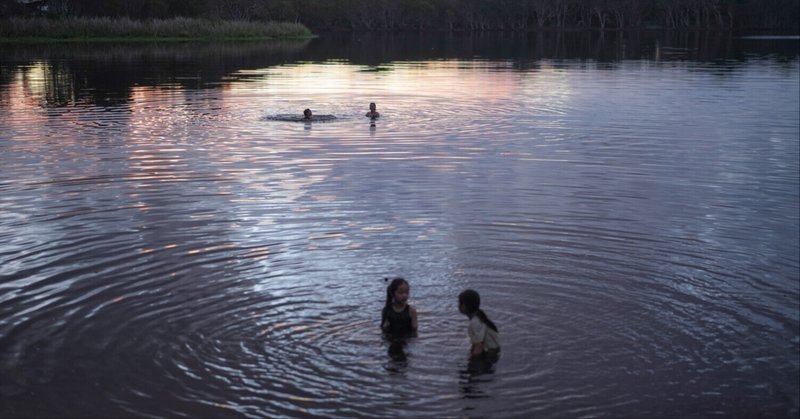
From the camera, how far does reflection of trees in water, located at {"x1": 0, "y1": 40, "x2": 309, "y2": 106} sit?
153ft

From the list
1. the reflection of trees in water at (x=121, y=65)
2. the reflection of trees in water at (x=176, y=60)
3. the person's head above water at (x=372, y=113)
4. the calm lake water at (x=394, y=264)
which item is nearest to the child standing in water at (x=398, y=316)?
the calm lake water at (x=394, y=264)

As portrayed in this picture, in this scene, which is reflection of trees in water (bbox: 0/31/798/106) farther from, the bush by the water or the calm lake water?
the calm lake water

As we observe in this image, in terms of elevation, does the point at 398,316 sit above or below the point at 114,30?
below

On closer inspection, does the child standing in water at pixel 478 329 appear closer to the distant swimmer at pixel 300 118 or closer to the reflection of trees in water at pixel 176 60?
the distant swimmer at pixel 300 118

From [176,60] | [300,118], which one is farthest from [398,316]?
[176,60]

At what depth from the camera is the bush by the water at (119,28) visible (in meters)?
99.6

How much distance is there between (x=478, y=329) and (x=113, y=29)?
99469mm

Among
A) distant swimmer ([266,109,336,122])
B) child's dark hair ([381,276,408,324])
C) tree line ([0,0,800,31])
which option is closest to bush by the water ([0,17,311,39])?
tree line ([0,0,800,31])

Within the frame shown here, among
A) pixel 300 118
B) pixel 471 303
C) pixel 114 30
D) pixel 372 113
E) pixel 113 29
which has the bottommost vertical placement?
pixel 471 303

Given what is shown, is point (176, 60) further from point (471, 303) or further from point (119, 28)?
point (471, 303)

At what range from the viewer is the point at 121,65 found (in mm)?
65938

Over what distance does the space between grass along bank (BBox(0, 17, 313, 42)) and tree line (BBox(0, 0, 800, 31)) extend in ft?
117

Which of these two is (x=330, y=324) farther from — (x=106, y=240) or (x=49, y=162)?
(x=49, y=162)

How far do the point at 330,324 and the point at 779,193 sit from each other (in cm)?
1308
